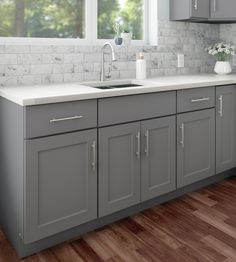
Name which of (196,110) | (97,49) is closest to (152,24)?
(97,49)

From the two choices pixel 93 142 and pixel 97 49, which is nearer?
pixel 93 142

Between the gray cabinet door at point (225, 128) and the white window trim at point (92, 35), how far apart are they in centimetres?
82

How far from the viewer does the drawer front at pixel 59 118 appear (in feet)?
6.08

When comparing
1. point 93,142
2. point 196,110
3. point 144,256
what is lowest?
point 144,256

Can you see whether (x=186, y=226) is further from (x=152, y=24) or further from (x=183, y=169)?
(x=152, y=24)

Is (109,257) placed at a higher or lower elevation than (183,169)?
lower

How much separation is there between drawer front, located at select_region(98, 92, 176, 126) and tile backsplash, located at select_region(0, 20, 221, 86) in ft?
2.11

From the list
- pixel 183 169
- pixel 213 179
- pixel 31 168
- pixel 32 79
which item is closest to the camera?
pixel 31 168

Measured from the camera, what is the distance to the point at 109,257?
2004 millimetres

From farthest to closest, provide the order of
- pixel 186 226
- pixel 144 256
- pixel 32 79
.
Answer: pixel 32 79 < pixel 186 226 < pixel 144 256

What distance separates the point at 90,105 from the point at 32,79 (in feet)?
2.24

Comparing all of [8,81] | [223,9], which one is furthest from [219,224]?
[223,9]

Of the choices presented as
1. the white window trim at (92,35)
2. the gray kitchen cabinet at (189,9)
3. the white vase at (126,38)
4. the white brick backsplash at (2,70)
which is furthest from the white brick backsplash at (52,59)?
the gray kitchen cabinet at (189,9)

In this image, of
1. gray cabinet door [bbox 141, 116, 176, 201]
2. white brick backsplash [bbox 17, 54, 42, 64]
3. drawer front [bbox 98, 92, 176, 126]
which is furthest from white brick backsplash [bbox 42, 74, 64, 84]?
gray cabinet door [bbox 141, 116, 176, 201]
